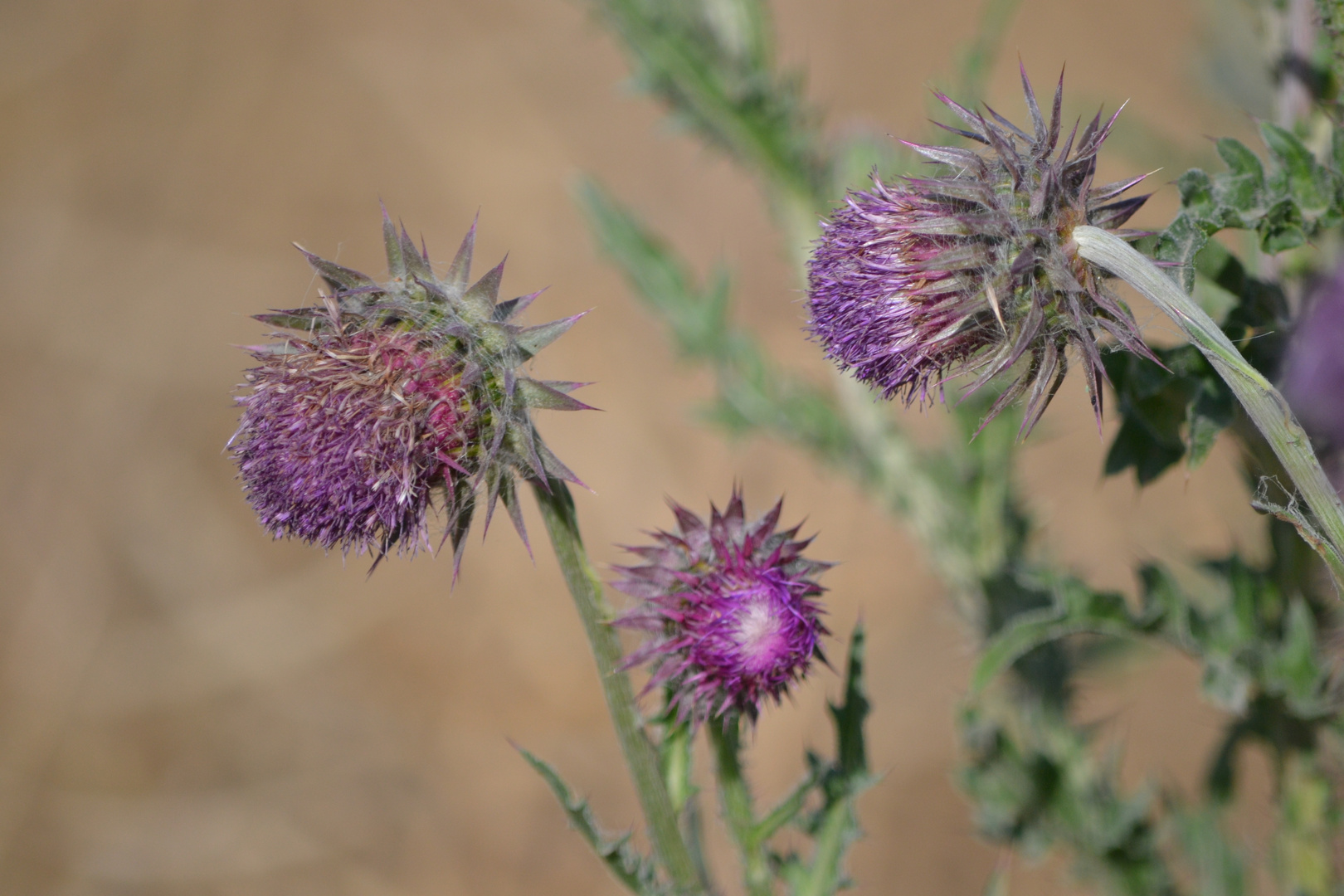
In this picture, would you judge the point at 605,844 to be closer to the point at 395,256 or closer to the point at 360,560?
the point at 395,256

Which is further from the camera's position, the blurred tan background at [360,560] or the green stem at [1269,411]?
the blurred tan background at [360,560]

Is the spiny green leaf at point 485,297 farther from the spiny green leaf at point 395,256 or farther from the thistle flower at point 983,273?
the thistle flower at point 983,273

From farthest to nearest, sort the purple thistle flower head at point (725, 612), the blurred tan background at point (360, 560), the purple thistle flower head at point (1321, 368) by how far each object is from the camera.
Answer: the blurred tan background at point (360, 560) → the purple thistle flower head at point (725, 612) → the purple thistle flower head at point (1321, 368)

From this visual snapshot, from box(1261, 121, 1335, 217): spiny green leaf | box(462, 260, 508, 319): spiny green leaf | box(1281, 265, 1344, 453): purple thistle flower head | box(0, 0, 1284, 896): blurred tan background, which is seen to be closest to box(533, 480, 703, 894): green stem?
box(462, 260, 508, 319): spiny green leaf

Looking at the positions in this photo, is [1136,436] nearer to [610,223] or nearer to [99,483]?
[610,223]

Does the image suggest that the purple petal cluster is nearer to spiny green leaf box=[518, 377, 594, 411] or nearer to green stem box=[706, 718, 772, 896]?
spiny green leaf box=[518, 377, 594, 411]

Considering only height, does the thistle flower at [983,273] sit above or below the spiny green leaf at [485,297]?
below

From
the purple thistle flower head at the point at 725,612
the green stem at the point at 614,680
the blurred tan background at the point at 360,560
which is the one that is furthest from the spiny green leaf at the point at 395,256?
the blurred tan background at the point at 360,560
